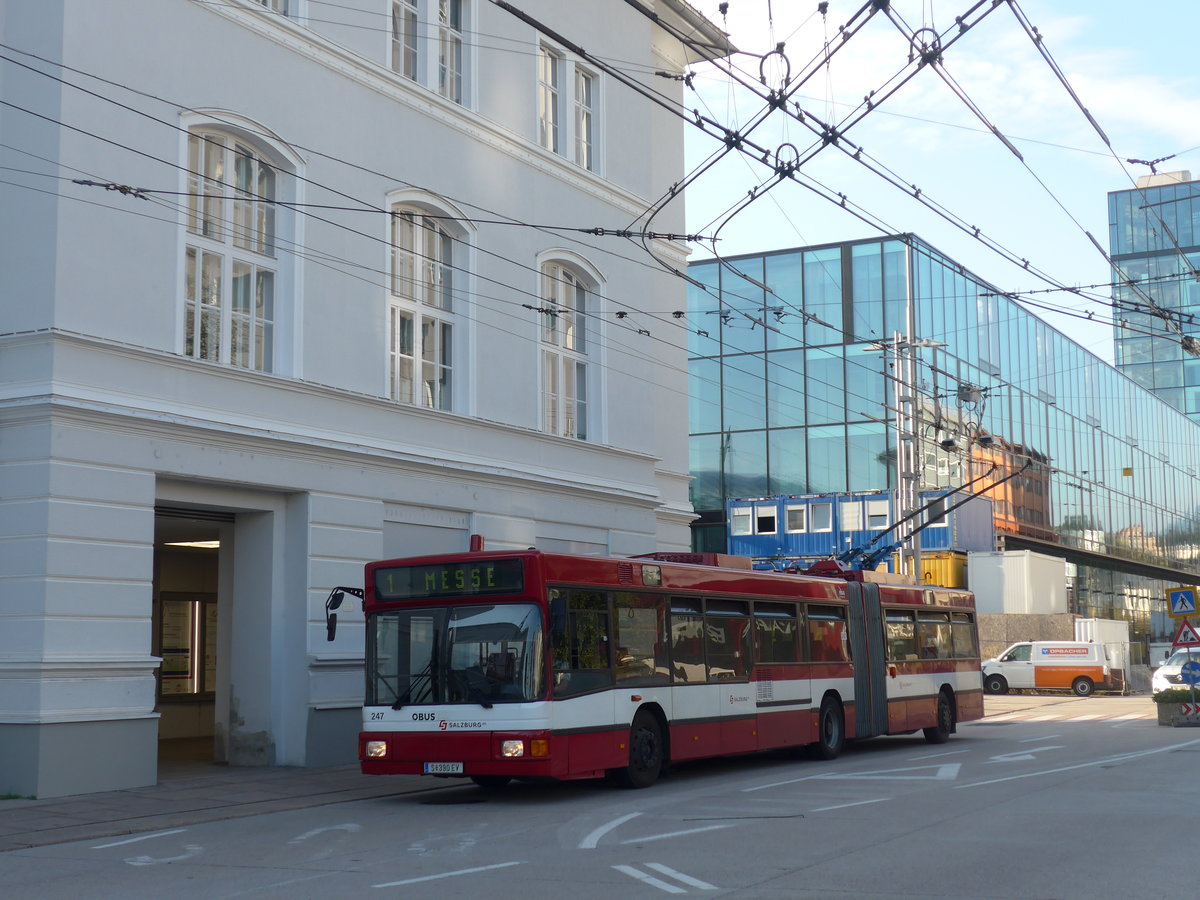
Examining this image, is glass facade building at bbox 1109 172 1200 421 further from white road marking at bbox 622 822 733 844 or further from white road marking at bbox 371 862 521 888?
white road marking at bbox 371 862 521 888

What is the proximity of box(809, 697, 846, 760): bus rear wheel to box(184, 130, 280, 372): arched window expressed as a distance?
939 cm

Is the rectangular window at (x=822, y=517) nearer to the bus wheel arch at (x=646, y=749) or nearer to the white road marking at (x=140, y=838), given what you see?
the bus wheel arch at (x=646, y=749)

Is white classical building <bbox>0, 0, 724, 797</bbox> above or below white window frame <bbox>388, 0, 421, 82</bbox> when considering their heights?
below

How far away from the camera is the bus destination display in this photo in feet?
50.9

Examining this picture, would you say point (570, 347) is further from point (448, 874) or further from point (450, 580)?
point (448, 874)

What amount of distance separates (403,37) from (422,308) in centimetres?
424

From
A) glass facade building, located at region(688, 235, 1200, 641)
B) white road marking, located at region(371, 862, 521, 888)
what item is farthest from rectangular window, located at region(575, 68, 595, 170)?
glass facade building, located at region(688, 235, 1200, 641)

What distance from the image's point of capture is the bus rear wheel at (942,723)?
83.5ft

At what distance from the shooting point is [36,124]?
55.9 feet

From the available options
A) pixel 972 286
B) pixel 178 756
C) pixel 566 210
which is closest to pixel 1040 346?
pixel 972 286

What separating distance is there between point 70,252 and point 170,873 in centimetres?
853

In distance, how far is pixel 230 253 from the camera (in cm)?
1950

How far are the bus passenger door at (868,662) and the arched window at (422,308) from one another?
7267mm

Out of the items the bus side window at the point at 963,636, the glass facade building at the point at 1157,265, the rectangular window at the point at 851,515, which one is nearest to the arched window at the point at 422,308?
the bus side window at the point at 963,636
